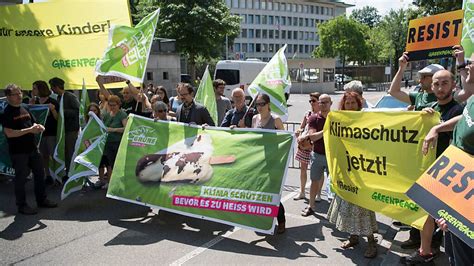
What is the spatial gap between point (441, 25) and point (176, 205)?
4.85 m

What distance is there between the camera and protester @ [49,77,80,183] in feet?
23.8

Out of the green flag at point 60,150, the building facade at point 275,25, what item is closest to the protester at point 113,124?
the green flag at point 60,150

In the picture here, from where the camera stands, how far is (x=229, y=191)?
4934 millimetres

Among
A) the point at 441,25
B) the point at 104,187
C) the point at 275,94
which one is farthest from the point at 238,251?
the point at 441,25

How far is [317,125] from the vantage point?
5727mm

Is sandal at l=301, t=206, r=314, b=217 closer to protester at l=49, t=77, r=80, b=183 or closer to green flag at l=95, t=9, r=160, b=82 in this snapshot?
green flag at l=95, t=9, r=160, b=82

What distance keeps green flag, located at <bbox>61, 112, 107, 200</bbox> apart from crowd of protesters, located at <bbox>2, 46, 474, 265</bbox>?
341 mm

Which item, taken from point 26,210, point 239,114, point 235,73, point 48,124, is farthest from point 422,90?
point 235,73

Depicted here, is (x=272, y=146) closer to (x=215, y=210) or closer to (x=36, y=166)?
(x=215, y=210)

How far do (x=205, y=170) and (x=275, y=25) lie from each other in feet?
321

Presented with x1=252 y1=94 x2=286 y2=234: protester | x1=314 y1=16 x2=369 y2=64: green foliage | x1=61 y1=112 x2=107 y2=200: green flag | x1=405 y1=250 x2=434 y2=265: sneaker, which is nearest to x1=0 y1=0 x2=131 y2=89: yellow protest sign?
x1=61 y1=112 x2=107 y2=200: green flag

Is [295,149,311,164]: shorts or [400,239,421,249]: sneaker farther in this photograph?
[295,149,311,164]: shorts

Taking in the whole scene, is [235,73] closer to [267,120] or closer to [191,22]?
[191,22]

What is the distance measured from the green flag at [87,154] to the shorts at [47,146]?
1.42 metres
